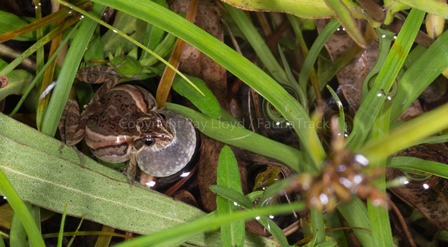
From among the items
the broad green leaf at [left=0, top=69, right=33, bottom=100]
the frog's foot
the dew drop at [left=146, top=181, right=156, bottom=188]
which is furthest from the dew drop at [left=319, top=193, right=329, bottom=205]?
the broad green leaf at [left=0, top=69, right=33, bottom=100]

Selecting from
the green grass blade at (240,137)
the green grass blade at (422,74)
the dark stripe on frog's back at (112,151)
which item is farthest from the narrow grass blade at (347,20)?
the dark stripe on frog's back at (112,151)

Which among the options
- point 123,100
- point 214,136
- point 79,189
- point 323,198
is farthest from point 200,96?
point 323,198

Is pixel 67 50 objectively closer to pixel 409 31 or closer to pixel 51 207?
pixel 51 207

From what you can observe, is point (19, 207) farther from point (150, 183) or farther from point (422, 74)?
point (422, 74)

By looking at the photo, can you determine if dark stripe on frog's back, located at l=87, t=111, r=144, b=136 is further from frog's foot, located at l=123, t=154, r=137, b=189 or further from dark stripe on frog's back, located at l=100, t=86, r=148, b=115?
frog's foot, located at l=123, t=154, r=137, b=189

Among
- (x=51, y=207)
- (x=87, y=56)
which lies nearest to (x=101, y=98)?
(x=87, y=56)

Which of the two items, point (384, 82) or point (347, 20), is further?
point (384, 82)
